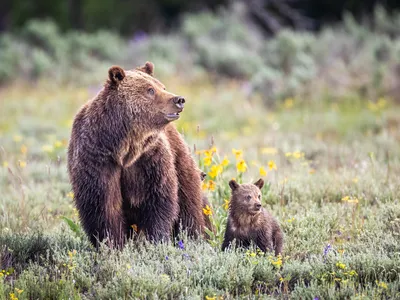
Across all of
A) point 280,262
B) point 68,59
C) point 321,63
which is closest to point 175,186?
point 280,262

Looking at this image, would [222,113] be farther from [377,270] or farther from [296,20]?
[296,20]

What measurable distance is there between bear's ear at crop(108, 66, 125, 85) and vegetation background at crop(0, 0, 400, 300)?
126 cm

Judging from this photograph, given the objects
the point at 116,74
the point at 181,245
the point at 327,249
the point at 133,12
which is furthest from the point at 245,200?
the point at 133,12

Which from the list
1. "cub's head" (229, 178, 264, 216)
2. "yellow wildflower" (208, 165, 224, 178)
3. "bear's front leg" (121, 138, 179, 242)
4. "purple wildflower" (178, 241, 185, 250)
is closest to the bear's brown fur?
"cub's head" (229, 178, 264, 216)

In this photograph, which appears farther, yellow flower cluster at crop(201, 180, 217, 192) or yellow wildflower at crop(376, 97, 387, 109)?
yellow wildflower at crop(376, 97, 387, 109)

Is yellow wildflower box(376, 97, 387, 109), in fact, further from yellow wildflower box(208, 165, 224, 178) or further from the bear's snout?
the bear's snout

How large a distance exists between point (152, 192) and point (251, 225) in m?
0.88

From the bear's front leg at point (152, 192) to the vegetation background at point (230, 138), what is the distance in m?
0.19

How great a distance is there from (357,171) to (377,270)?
11.2ft

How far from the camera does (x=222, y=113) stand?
13.7 metres

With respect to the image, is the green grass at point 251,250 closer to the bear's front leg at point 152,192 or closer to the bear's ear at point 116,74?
the bear's front leg at point 152,192

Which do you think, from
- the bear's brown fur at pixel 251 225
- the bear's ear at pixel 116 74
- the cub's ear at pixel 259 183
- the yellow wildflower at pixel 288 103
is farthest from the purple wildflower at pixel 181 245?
the yellow wildflower at pixel 288 103

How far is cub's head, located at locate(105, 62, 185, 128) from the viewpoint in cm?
529

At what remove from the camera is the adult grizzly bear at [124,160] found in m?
5.25
